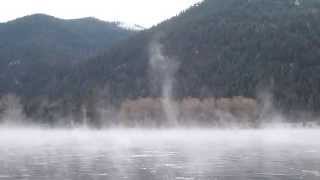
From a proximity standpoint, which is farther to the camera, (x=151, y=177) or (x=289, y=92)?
(x=289, y=92)

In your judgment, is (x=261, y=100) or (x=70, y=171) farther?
(x=261, y=100)

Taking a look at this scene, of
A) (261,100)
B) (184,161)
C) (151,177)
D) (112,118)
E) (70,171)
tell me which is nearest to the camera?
(151,177)

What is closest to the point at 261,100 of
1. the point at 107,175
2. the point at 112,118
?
the point at 112,118

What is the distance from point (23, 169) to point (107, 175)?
7.86 m

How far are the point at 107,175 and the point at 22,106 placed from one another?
140595 millimetres

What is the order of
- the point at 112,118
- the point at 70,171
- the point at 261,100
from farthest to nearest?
the point at 261,100, the point at 112,118, the point at 70,171

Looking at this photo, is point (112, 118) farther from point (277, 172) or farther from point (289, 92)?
point (277, 172)

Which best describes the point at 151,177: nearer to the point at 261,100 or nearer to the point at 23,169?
the point at 23,169

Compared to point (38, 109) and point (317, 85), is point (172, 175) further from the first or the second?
point (317, 85)

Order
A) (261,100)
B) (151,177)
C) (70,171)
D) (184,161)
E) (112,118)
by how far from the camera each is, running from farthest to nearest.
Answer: (261,100), (112,118), (184,161), (70,171), (151,177)

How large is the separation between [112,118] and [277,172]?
132 meters

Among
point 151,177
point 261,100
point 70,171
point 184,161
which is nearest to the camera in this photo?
point 151,177

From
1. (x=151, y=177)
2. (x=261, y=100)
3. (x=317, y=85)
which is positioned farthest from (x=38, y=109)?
(x=151, y=177)

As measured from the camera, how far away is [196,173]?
43500 mm
